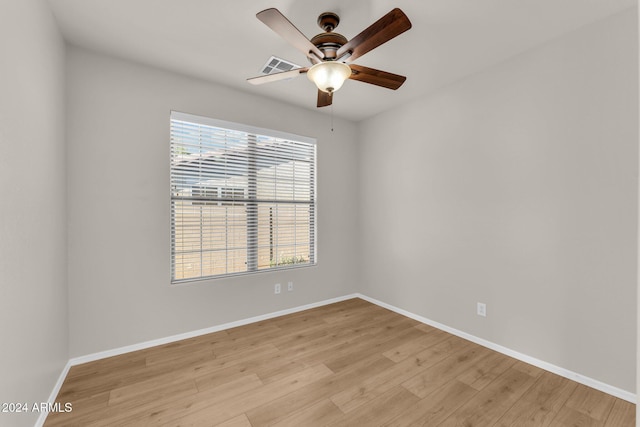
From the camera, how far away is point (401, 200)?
3637 mm

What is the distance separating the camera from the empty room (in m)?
1.77

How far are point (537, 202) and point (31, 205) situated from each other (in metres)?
3.67

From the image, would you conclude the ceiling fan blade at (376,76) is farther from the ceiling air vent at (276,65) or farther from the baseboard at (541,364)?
the baseboard at (541,364)

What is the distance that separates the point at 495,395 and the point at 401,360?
718 mm

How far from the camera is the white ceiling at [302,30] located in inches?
75.3

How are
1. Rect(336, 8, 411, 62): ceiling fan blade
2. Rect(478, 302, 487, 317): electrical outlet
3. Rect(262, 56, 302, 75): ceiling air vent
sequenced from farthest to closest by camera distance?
Rect(478, 302, 487, 317): electrical outlet
Rect(262, 56, 302, 75): ceiling air vent
Rect(336, 8, 411, 62): ceiling fan blade

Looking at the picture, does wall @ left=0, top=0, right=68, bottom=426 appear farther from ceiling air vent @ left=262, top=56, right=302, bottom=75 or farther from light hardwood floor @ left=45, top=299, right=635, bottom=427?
ceiling air vent @ left=262, top=56, right=302, bottom=75

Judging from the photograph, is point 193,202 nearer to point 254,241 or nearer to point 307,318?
point 254,241

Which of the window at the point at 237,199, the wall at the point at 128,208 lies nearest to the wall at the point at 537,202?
the window at the point at 237,199

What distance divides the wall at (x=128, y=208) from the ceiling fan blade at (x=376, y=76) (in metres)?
1.66

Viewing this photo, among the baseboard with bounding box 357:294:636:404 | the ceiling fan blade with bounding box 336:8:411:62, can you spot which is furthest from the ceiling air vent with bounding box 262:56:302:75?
the baseboard with bounding box 357:294:636:404

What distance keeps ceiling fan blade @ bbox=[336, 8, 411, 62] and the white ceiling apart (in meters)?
0.42

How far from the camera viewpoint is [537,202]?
7.82 ft

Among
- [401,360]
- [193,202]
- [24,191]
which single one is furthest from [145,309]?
[401,360]
